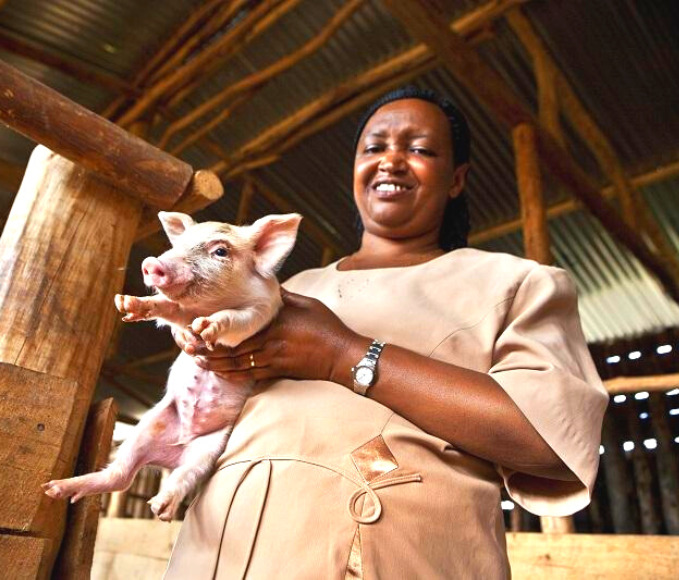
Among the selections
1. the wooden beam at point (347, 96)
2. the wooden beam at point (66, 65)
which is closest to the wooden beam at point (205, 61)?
the wooden beam at point (66, 65)

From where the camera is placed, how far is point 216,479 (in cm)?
134

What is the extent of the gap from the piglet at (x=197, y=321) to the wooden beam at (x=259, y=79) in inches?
169

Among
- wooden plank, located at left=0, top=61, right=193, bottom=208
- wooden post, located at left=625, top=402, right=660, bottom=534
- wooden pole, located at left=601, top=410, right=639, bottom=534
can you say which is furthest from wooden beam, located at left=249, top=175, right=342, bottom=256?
wooden plank, located at left=0, top=61, right=193, bottom=208

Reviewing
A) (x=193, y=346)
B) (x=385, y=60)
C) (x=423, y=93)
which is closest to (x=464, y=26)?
(x=385, y=60)

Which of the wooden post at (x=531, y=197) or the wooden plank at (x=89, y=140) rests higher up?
the wooden post at (x=531, y=197)

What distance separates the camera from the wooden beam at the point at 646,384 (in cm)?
302

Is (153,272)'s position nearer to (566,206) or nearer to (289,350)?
(289,350)

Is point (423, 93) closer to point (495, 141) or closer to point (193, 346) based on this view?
point (193, 346)

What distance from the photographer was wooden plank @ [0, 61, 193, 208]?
147 centimetres

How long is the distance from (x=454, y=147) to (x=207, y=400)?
1.09m

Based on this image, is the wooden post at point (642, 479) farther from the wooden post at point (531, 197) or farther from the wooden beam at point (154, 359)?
the wooden beam at point (154, 359)

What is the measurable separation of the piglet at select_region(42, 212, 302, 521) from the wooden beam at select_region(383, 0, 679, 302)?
2386mm

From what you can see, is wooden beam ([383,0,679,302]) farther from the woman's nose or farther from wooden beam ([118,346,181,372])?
wooden beam ([118,346,181,372])

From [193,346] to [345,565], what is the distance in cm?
55
